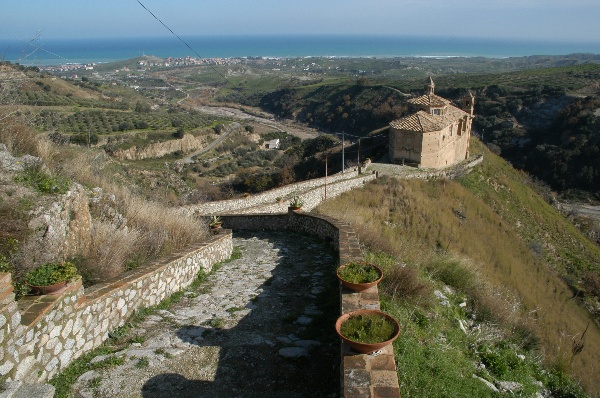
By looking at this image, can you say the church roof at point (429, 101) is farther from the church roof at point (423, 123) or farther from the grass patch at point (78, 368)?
the grass patch at point (78, 368)

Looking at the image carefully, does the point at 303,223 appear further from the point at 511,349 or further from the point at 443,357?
the point at 443,357

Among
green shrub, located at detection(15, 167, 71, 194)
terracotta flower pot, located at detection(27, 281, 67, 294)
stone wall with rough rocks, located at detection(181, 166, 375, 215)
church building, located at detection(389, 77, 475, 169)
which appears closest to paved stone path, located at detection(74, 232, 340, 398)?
terracotta flower pot, located at detection(27, 281, 67, 294)

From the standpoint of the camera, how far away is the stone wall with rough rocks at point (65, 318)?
3.91 m

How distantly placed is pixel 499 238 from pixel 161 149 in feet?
111

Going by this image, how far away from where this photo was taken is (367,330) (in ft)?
14.1

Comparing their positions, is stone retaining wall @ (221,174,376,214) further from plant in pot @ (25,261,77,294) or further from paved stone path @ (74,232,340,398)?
plant in pot @ (25,261,77,294)

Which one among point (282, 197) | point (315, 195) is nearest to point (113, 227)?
point (282, 197)

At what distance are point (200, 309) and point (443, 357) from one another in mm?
3585

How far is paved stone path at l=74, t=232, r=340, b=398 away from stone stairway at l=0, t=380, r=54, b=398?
70 centimetres

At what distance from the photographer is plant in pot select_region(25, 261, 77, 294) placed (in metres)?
4.57

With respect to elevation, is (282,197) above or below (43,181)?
below

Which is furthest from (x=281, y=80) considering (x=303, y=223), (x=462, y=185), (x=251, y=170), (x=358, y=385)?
(x=358, y=385)

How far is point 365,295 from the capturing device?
539 cm

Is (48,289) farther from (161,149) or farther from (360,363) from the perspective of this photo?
(161,149)
